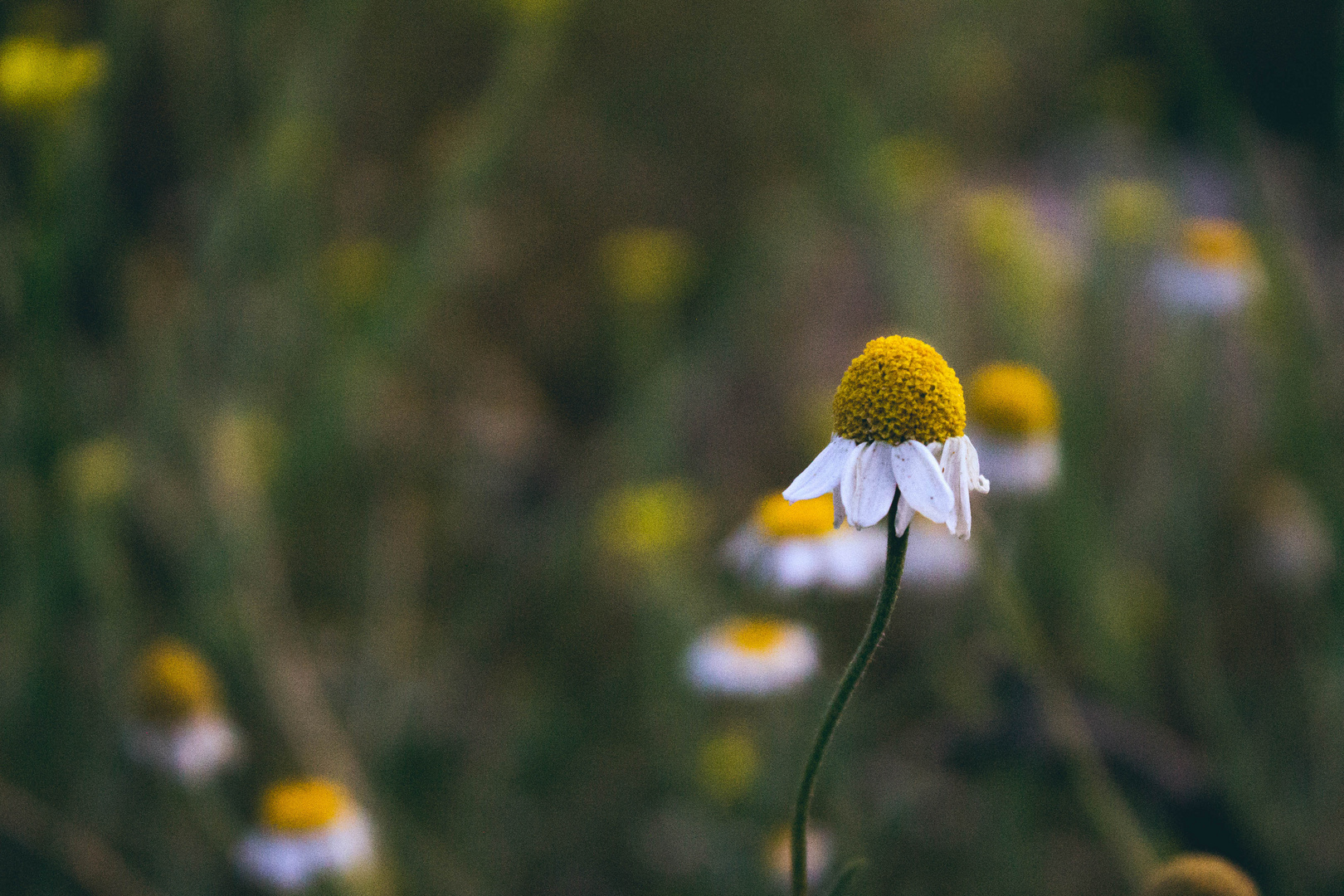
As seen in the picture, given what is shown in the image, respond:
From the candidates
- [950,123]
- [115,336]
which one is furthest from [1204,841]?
[950,123]

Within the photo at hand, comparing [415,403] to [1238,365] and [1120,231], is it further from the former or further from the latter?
[1238,365]

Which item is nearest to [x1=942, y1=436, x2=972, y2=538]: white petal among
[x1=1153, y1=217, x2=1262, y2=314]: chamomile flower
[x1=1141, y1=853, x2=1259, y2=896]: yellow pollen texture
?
[x1=1141, y1=853, x2=1259, y2=896]: yellow pollen texture

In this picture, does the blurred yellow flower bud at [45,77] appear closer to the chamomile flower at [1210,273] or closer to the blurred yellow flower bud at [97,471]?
the blurred yellow flower bud at [97,471]

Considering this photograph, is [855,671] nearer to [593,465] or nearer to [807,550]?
[807,550]

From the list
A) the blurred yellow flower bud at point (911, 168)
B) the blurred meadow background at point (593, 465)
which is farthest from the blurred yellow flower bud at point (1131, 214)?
the blurred yellow flower bud at point (911, 168)

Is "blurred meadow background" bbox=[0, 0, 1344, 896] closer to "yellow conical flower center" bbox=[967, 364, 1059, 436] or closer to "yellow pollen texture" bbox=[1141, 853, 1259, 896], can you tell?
"yellow conical flower center" bbox=[967, 364, 1059, 436]

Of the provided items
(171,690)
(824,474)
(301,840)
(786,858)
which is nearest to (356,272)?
(171,690)
